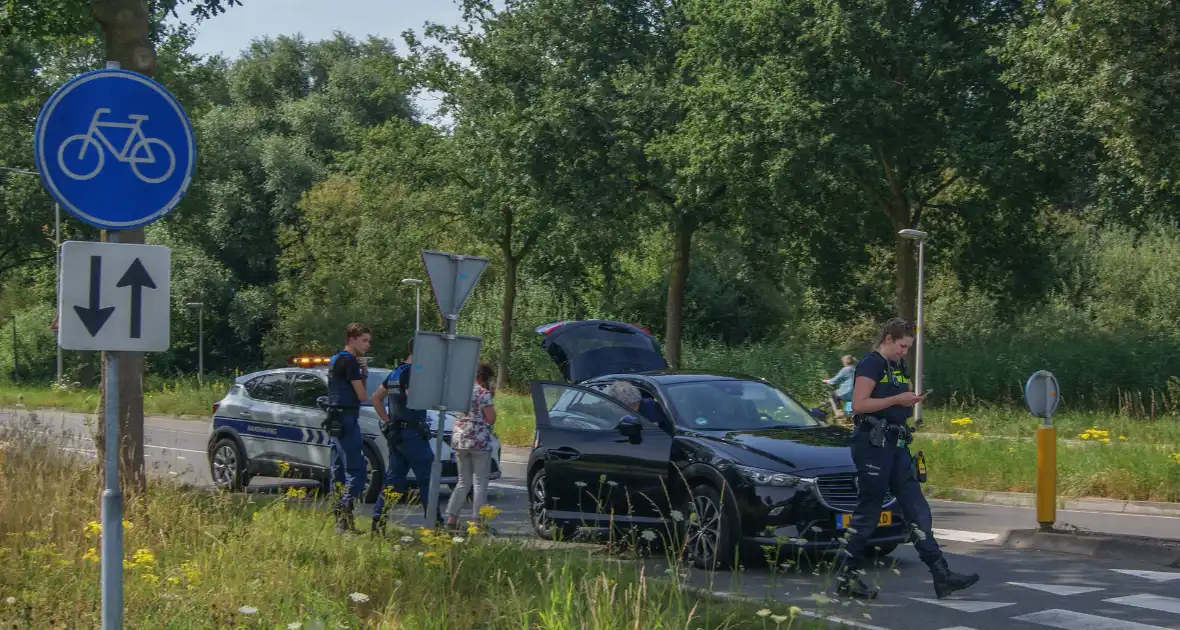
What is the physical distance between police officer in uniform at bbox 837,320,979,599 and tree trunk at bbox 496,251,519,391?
2891 cm

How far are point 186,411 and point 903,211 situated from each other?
Result: 18.7 m

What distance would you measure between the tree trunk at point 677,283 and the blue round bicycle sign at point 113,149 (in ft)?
85.7

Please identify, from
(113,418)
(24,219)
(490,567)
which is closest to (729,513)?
(490,567)

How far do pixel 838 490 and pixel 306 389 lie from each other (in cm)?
772

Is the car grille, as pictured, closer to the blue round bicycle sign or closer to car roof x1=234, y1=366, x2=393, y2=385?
the blue round bicycle sign

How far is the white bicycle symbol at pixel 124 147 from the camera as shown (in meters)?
5.37

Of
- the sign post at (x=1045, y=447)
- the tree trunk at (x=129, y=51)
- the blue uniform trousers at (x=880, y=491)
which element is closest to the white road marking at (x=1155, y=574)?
the sign post at (x=1045, y=447)

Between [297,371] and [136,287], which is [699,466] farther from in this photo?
[297,371]

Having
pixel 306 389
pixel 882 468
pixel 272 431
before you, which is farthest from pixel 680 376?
pixel 272 431

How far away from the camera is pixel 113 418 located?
209 inches

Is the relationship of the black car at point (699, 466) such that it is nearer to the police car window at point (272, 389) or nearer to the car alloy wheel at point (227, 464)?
the police car window at point (272, 389)

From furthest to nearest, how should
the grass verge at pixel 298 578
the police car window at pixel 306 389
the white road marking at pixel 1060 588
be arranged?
the police car window at pixel 306 389
the white road marking at pixel 1060 588
the grass verge at pixel 298 578

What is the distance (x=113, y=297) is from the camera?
5160 mm

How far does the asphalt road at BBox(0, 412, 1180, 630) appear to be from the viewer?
24.9 ft
